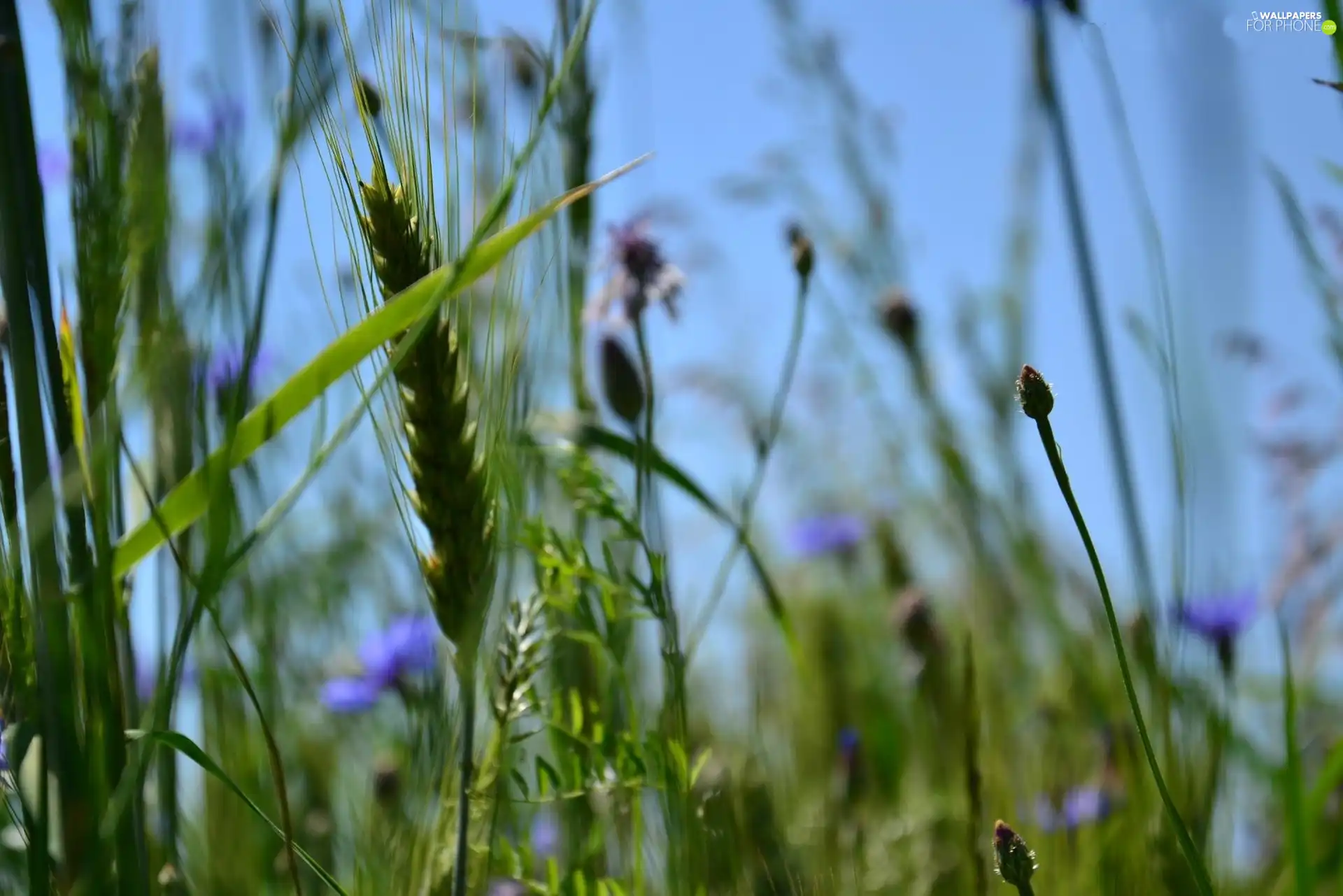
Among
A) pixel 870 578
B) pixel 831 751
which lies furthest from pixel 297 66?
pixel 870 578

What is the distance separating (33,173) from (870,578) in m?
1.39

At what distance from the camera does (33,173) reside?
0.43m

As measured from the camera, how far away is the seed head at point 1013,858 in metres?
0.42

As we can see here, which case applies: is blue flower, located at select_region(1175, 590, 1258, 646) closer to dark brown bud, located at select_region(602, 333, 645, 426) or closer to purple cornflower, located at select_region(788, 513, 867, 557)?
dark brown bud, located at select_region(602, 333, 645, 426)

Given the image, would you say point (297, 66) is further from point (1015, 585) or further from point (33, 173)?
point (1015, 585)

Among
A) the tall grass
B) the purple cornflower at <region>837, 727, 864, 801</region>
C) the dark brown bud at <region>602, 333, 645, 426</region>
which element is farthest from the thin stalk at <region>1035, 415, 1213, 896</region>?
the purple cornflower at <region>837, 727, 864, 801</region>

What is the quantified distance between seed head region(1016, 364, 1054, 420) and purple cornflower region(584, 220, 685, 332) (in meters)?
0.40

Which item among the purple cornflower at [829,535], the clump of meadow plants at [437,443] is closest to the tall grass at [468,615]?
the clump of meadow plants at [437,443]

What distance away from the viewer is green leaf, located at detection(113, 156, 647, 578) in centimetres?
42

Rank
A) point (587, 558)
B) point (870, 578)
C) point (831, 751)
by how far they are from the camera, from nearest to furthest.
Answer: point (587, 558) < point (831, 751) < point (870, 578)

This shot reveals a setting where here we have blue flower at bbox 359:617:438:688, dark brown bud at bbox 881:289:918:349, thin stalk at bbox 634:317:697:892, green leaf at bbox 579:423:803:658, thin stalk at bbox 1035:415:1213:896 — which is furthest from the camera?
dark brown bud at bbox 881:289:918:349

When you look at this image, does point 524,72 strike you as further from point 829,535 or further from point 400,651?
point 829,535

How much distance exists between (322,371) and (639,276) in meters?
0.43

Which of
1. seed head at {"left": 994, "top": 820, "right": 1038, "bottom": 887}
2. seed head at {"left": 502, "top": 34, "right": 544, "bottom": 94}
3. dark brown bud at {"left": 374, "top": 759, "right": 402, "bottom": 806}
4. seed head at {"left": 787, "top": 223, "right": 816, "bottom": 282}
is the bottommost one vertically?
seed head at {"left": 994, "top": 820, "right": 1038, "bottom": 887}
